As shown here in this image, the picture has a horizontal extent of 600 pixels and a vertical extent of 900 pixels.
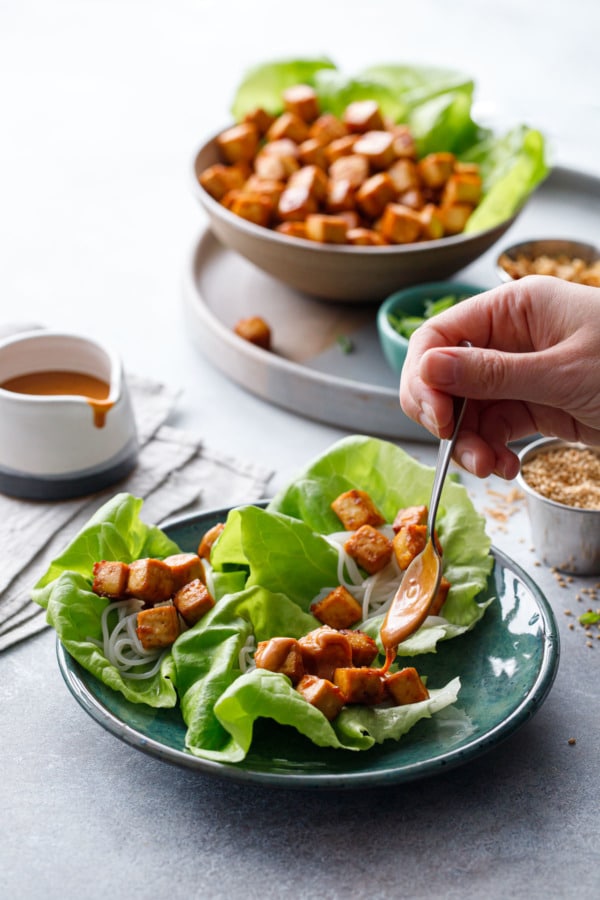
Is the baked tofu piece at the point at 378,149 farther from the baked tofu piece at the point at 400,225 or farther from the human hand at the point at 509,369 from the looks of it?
the human hand at the point at 509,369

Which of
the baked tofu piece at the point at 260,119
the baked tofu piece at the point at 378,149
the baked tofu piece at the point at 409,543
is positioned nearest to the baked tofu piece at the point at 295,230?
the baked tofu piece at the point at 378,149

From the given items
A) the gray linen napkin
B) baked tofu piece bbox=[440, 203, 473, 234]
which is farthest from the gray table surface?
baked tofu piece bbox=[440, 203, 473, 234]

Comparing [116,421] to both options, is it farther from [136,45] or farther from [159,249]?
[136,45]

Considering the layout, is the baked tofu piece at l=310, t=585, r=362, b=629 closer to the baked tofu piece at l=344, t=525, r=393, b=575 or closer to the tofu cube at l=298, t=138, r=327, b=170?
the baked tofu piece at l=344, t=525, r=393, b=575

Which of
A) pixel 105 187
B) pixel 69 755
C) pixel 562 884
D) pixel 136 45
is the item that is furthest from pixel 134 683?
pixel 136 45

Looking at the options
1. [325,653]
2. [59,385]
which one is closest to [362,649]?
[325,653]
